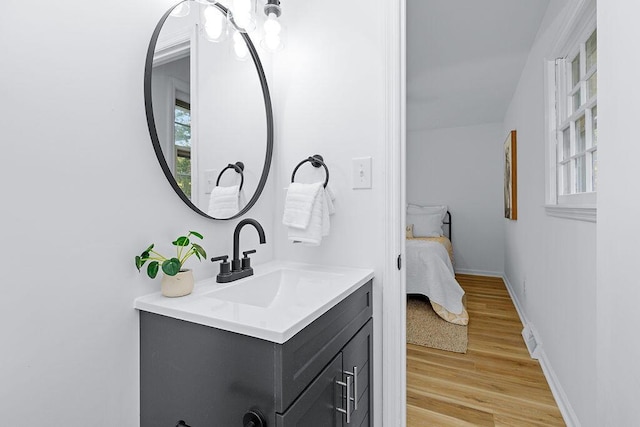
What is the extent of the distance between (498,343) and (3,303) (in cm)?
280

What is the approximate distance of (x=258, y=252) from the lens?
135 cm

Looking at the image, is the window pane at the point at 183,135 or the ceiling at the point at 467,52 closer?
the window pane at the point at 183,135

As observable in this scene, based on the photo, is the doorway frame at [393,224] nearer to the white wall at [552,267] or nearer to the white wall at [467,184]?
the white wall at [552,267]

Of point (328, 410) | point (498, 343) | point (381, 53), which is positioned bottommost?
point (498, 343)

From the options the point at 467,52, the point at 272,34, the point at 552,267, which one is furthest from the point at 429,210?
the point at 272,34

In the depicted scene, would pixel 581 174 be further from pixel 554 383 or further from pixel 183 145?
pixel 183 145

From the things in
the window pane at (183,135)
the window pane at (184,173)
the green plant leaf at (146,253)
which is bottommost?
the green plant leaf at (146,253)

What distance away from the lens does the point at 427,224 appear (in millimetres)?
4398

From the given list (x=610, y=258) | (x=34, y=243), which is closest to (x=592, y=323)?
(x=610, y=258)

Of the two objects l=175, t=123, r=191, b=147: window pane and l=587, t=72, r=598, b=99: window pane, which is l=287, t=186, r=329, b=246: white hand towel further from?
l=587, t=72, r=598, b=99: window pane

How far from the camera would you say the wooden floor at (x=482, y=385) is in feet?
5.18

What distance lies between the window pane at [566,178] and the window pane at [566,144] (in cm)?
6

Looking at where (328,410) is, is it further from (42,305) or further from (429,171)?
(429,171)

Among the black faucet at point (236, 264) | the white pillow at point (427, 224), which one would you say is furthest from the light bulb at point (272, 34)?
the white pillow at point (427, 224)
